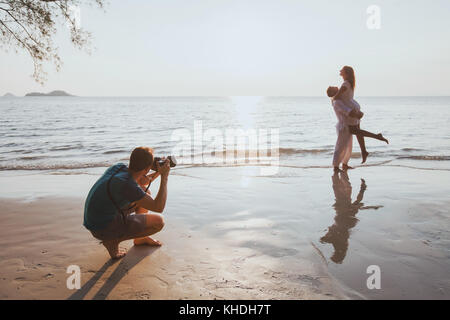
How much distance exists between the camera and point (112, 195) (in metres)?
3.10

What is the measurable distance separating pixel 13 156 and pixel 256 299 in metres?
13.2

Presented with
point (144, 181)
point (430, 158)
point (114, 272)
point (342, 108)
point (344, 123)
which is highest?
point (342, 108)

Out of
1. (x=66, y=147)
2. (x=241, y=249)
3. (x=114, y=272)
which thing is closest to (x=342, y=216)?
(x=241, y=249)

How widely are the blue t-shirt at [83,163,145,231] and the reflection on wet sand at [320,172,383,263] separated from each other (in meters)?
2.29

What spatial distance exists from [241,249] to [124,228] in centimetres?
136

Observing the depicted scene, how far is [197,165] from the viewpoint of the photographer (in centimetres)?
966

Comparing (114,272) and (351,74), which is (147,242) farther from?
(351,74)

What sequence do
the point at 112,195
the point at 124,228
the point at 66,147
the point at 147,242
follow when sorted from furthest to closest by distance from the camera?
the point at 66,147 → the point at 147,242 → the point at 124,228 → the point at 112,195

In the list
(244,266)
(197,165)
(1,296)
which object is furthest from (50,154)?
(244,266)

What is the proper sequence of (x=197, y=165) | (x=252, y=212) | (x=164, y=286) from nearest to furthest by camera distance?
1. (x=164, y=286)
2. (x=252, y=212)
3. (x=197, y=165)

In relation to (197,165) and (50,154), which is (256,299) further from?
(50,154)

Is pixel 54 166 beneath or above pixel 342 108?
beneath

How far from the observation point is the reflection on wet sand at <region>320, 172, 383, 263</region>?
12.2 feet

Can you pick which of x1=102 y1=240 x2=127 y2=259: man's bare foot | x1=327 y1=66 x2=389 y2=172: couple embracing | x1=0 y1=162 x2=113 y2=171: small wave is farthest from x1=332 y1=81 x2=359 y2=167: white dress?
x1=0 y1=162 x2=113 y2=171: small wave
